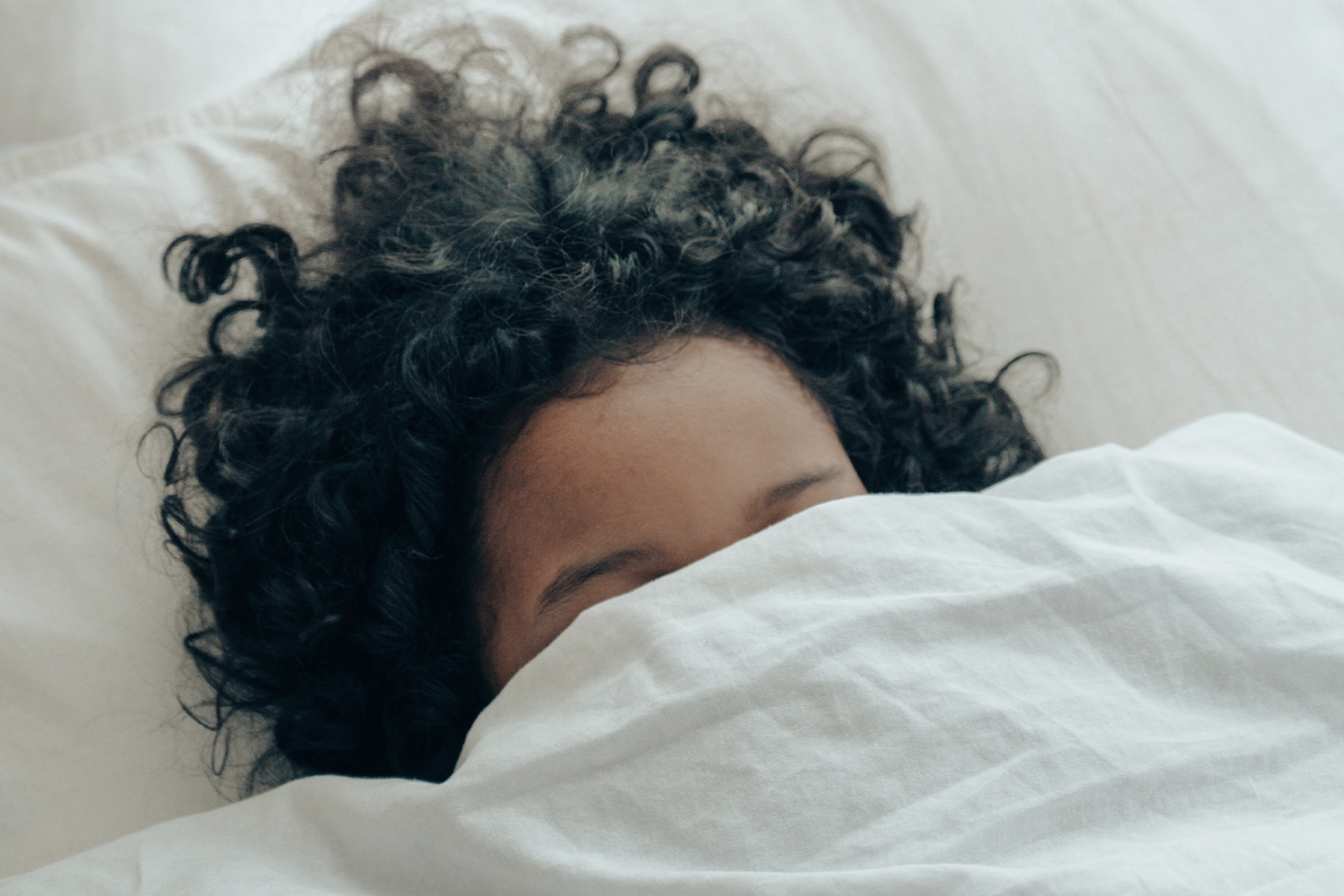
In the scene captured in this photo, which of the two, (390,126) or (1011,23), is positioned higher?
(1011,23)

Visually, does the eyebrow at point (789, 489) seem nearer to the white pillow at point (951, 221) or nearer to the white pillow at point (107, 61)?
the white pillow at point (951, 221)

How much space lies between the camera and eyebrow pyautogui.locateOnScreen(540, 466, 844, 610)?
23.8 inches

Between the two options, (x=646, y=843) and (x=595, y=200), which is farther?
(x=595, y=200)

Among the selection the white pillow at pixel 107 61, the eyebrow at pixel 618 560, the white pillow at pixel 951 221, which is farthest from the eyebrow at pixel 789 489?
the white pillow at pixel 107 61

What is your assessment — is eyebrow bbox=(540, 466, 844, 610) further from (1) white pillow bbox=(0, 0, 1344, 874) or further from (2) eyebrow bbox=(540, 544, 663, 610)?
(1) white pillow bbox=(0, 0, 1344, 874)

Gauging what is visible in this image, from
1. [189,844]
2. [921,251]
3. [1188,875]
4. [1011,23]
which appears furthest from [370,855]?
[1011,23]

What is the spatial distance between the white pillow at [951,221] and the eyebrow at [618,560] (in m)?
0.26

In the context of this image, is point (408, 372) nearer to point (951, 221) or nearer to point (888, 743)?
point (888, 743)

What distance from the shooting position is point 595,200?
2.33ft

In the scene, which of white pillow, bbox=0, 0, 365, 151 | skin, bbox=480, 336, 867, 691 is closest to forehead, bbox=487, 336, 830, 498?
skin, bbox=480, 336, 867, 691

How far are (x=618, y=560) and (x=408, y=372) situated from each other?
18cm

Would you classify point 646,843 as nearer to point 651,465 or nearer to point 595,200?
point 651,465

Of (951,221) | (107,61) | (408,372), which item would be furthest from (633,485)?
(107,61)

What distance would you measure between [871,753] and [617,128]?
50 cm
